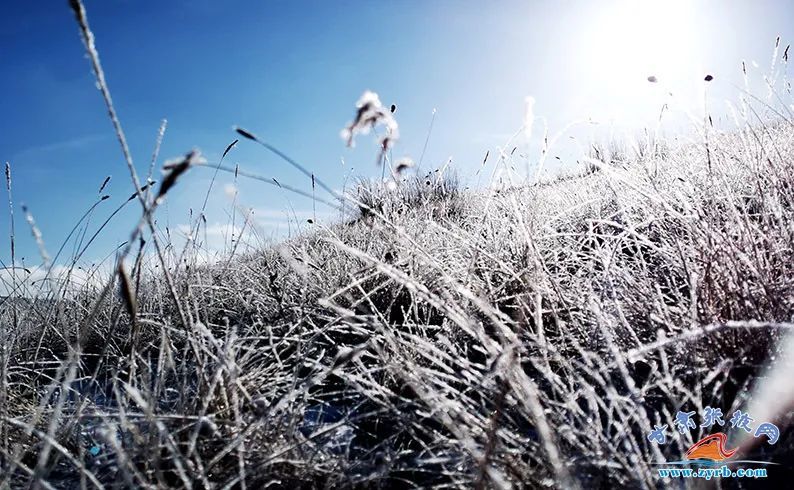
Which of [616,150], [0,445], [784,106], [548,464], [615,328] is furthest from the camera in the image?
[616,150]

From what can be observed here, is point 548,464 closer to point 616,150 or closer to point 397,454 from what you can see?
point 397,454

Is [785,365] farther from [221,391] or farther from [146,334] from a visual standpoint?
[146,334]

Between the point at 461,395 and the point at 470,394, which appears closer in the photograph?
the point at 461,395

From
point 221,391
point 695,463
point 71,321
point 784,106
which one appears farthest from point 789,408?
point 71,321

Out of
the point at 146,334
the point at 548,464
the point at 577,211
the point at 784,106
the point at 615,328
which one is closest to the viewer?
the point at 548,464

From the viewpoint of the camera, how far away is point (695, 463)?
0.93 m

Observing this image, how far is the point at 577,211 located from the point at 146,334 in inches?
98.2

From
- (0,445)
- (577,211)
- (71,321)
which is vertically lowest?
(0,445)

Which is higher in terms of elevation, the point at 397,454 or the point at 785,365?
the point at 785,365

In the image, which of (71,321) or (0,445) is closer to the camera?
(0,445)

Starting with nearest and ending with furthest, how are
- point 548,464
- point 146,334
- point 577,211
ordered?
point 548,464 < point 146,334 < point 577,211

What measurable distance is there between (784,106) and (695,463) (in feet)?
5.52

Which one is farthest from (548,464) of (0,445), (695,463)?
(0,445)

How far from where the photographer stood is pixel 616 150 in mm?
8859
